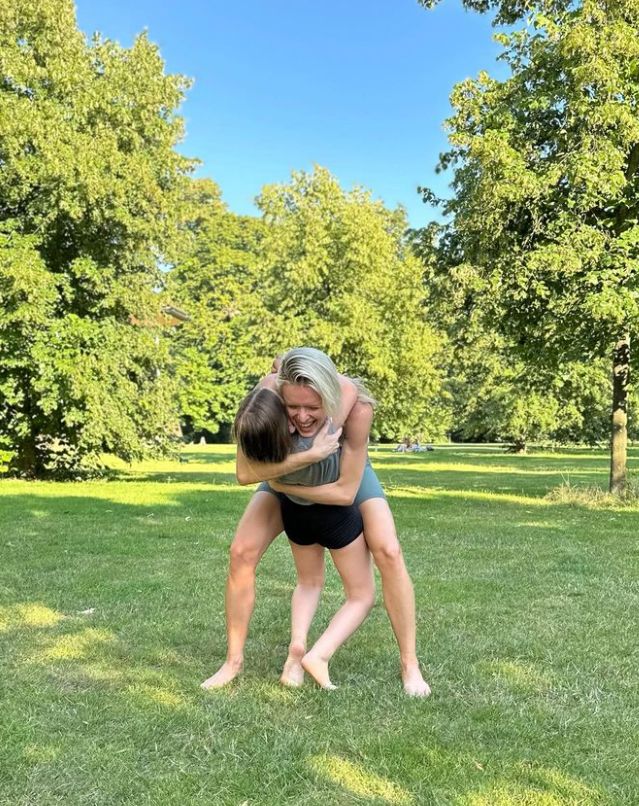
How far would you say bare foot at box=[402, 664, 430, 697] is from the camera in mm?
3242

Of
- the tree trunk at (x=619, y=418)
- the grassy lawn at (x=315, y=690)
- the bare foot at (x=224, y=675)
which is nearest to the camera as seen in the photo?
the grassy lawn at (x=315, y=690)

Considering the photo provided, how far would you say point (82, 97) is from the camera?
49.5 ft

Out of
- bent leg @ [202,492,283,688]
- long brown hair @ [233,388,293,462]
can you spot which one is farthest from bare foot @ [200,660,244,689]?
long brown hair @ [233,388,293,462]

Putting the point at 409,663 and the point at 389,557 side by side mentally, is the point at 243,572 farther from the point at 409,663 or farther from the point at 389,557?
the point at 409,663

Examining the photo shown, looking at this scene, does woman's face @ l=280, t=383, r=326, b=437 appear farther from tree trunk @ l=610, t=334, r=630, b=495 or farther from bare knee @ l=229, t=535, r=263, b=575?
tree trunk @ l=610, t=334, r=630, b=495

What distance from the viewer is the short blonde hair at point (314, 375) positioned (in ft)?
9.97

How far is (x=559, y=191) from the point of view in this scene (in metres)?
10.8

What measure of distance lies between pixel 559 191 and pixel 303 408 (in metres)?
8.91

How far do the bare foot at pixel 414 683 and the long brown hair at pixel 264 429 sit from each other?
113cm

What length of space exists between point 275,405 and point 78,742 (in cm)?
147

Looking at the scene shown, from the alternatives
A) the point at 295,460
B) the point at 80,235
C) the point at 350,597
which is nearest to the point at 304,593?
the point at 350,597

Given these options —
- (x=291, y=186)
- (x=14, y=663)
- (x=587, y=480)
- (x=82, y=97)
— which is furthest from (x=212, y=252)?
(x=14, y=663)

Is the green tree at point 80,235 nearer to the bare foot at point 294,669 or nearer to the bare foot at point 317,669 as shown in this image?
the bare foot at point 294,669

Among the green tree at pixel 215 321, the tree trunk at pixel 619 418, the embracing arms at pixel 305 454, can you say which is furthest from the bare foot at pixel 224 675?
the green tree at pixel 215 321
